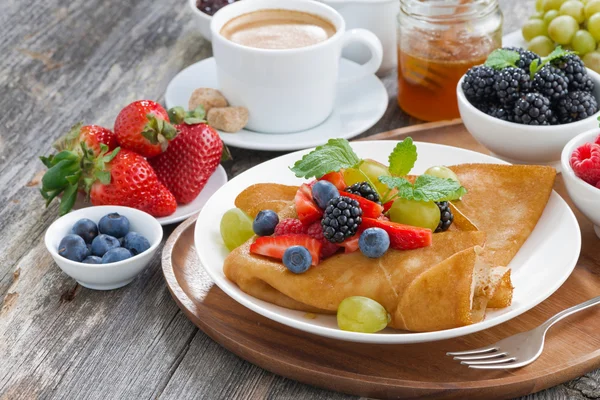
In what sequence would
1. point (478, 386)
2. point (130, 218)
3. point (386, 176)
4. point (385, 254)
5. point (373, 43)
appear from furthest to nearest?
point (373, 43) → point (130, 218) → point (386, 176) → point (385, 254) → point (478, 386)

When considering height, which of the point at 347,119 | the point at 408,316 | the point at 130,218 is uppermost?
the point at 408,316

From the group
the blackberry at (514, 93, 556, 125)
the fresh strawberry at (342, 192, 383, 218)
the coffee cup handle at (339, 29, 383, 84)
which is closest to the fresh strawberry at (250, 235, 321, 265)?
the fresh strawberry at (342, 192, 383, 218)

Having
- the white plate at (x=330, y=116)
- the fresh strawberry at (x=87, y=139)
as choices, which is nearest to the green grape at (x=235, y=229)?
the fresh strawberry at (x=87, y=139)

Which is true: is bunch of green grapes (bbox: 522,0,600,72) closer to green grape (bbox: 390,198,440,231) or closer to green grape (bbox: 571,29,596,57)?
green grape (bbox: 571,29,596,57)

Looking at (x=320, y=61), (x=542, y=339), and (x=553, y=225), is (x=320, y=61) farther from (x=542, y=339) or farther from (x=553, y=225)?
(x=542, y=339)

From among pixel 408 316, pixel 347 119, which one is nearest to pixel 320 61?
pixel 347 119

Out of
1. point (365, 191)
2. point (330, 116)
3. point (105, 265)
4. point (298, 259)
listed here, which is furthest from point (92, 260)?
point (330, 116)
